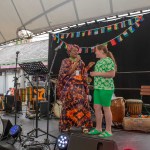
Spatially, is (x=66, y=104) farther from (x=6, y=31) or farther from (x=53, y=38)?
(x=6, y=31)

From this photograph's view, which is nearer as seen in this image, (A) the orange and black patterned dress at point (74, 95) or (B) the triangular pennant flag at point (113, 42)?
(A) the orange and black patterned dress at point (74, 95)

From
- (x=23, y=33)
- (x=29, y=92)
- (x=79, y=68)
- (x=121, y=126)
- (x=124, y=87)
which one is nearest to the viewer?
(x=79, y=68)

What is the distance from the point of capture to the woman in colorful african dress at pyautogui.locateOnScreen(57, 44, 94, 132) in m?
3.85

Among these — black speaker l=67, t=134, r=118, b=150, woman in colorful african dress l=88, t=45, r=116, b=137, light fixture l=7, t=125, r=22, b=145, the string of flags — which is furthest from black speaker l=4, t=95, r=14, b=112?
black speaker l=67, t=134, r=118, b=150

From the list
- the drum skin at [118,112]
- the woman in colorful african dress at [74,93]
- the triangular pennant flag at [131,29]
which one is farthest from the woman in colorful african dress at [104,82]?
the triangular pennant flag at [131,29]

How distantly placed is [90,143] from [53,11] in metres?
4.55

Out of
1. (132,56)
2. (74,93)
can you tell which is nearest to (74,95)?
(74,93)

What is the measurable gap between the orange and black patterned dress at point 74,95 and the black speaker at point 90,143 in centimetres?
153

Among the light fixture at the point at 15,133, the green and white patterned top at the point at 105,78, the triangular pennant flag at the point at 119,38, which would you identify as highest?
the triangular pennant flag at the point at 119,38

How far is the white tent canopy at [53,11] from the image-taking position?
17.4 feet

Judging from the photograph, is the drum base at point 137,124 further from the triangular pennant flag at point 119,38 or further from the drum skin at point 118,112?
the triangular pennant flag at point 119,38

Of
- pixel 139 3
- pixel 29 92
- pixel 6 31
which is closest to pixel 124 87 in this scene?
pixel 139 3

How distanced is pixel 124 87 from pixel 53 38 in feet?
8.58

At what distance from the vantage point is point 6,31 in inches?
304
